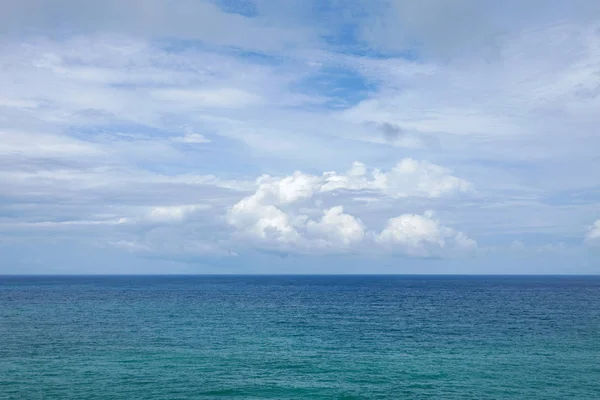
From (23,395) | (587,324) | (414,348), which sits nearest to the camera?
(23,395)

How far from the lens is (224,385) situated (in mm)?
48156

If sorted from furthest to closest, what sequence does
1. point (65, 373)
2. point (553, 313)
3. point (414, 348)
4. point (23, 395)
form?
point (553, 313)
point (414, 348)
point (65, 373)
point (23, 395)

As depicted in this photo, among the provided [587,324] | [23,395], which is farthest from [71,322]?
[587,324]

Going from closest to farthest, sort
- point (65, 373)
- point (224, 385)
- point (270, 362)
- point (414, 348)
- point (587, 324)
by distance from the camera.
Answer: point (224, 385) → point (65, 373) → point (270, 362) → point (414, 348) → point (587, 324)

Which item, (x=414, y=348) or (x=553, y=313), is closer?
(x=414, y=348)

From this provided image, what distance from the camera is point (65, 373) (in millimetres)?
51844

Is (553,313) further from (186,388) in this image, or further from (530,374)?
(186,388)

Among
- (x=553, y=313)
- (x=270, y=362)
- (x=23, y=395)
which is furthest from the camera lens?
(x=553, y=313)

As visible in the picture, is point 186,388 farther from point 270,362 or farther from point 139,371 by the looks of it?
point 270,362

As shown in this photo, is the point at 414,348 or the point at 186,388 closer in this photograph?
the point at 186,388

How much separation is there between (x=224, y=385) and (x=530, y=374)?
103 ft

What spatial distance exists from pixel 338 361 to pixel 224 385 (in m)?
15.5

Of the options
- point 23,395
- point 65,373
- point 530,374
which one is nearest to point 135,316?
point 65,373

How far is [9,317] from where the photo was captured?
9588cm
